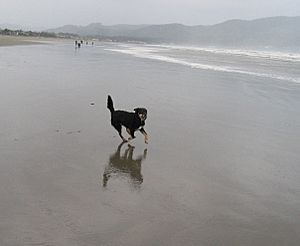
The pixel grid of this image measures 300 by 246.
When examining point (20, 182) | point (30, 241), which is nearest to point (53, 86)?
point (20, 182)

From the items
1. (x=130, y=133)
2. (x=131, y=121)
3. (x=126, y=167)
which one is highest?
(x=131, y=121)

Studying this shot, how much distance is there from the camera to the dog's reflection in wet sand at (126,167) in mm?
5449

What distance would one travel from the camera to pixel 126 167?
6.00m

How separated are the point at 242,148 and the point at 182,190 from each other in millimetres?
2246

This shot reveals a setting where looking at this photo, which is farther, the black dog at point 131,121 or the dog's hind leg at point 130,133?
the dog's hind leg at point 130,133

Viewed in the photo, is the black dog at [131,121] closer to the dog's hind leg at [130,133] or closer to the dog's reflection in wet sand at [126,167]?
the dog's hind leg at [130,133]

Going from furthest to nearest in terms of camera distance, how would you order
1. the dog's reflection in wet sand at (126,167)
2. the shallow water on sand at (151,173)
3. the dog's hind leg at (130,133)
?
the dog's hind leg at (130,133)
the dog's reflection in wet sand at (126,167)
the shallow water on sand at (151,173)

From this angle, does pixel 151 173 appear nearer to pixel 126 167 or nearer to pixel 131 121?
pixel 126 167

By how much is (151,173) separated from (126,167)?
0.47m

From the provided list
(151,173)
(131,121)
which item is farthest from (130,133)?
(151,173)

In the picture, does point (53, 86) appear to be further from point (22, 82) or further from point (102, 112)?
point (102, 112)

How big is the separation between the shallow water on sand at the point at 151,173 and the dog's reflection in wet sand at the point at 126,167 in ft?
0.05

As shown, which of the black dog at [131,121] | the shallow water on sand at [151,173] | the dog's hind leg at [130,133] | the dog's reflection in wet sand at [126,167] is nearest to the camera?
the shallow water on sand at [151,173]

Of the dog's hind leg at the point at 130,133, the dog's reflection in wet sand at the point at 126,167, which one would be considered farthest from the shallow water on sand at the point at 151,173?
the dog's hind leg at the point at 130,133
